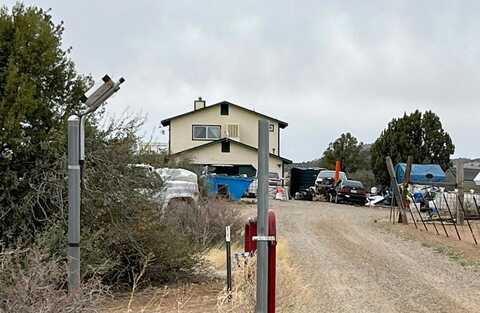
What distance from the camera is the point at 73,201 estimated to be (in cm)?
589

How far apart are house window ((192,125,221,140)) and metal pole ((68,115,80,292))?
47.9 meters

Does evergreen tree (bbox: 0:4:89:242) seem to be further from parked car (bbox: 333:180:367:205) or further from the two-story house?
the two-story house

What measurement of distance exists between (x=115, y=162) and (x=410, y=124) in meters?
44.7

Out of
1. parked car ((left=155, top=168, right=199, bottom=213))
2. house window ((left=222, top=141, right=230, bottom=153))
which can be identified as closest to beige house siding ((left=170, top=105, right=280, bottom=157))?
house window ((left=222, top=141, right=230, bottom=153))

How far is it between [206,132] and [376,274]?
42333 mm

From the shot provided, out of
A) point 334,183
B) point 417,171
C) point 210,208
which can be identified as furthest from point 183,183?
point 334,183

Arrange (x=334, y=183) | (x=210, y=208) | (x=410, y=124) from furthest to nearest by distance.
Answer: (x=410, y=124)
(x=334, y=183)
(x=210, y=208)

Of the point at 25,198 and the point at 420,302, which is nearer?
the point at 25,198

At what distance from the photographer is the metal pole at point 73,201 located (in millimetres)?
5898

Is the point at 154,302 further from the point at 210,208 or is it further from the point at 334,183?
the point at 334,183

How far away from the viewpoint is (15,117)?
8.57 metres

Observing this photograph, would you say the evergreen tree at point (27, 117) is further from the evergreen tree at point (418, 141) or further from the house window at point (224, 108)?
the house window at point (224, 108)

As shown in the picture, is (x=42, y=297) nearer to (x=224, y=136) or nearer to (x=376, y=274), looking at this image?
(x=376, y=274)

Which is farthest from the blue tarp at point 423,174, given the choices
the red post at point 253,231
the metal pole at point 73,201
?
the metal pole at point 73,201
